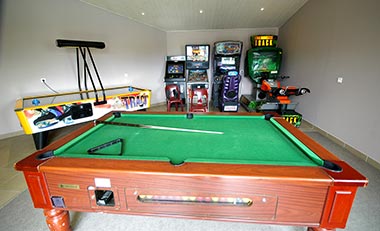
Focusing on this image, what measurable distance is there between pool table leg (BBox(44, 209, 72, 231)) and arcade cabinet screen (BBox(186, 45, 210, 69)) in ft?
→ 14.6

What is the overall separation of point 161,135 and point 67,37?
12.5 ft

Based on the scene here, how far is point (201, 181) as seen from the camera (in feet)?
3.05

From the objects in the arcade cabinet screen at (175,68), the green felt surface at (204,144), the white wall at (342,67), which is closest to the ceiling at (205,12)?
the white wall at (342,67)

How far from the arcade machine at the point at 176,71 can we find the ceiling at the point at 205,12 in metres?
0.96

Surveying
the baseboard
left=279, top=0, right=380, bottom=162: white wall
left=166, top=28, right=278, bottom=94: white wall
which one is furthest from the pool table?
left=166, top=28, right=278, bottom=94: white wall

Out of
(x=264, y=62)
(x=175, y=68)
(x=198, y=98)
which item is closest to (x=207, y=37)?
(x=175, y=68)

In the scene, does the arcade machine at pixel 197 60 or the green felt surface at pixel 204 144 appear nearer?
the green felt surface at pixel 204 144

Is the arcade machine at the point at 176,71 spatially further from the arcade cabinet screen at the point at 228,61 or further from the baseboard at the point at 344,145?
the baseboard at the point at 344,145

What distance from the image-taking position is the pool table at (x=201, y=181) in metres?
0.90

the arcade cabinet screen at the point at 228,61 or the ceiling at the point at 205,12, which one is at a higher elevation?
the ceiling at the point at 205,12

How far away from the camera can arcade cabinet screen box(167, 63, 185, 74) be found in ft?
17.6

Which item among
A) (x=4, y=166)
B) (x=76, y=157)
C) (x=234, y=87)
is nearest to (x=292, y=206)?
(x=76, y=157)

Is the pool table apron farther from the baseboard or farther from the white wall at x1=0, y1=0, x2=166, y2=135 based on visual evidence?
the white wall at x1=0, y1=0, x2=166, y2=135

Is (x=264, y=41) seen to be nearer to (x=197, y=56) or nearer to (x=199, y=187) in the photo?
(x=197, y=56)
